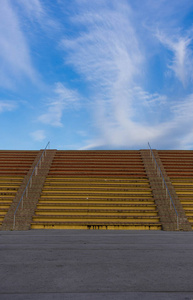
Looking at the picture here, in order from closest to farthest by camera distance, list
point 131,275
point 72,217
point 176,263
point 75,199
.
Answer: point 131,275 < point 176,263 < point 72,217 < point 75,199

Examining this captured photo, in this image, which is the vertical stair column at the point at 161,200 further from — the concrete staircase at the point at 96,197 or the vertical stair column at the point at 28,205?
the vertical stair column at the point at 28,205

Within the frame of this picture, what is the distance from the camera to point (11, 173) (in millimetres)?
15273

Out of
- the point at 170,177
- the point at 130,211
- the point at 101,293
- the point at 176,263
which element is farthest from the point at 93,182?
the point at 101,293

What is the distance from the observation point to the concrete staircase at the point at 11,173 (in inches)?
497

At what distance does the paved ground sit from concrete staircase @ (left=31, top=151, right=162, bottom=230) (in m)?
4.52

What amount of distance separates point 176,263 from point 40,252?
289 cm

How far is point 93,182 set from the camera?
1421cm

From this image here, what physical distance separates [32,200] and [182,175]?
28.0 feet

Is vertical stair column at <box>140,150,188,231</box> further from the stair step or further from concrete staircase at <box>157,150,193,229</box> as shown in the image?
concrete staircase at <box>157,150,193,229</box>

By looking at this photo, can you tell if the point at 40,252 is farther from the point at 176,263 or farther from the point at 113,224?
the point at 113,224

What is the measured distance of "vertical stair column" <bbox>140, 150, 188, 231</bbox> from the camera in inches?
425

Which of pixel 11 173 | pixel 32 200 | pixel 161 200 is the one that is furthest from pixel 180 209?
pixel 11 173

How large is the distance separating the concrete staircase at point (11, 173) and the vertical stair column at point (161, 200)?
268 inches

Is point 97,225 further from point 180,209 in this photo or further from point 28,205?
point 180,209
